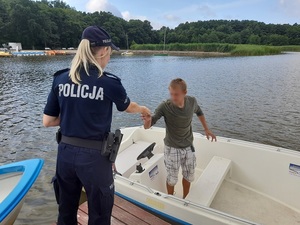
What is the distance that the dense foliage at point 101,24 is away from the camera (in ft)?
230

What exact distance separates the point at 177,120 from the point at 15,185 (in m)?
2.37

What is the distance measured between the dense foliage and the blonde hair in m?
78.8

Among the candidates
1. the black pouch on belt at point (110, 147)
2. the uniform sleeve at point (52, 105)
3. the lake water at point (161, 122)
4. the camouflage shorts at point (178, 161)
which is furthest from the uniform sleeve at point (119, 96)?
the lake water at point (161, 122)

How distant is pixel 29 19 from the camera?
70.3 metres

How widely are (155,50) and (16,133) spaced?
261 ft

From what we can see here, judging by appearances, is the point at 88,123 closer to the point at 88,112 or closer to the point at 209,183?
the point at 88,112

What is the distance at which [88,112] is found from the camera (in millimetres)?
1702

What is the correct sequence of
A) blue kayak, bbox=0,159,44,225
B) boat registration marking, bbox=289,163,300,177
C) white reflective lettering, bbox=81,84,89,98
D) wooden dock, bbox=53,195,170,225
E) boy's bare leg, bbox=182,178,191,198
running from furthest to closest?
boat registration marking, bbox=289,163,300,177 → boy's bare leg, bbox=182,178,191,198 → wooden dock, bbox=53,195,170,225 → blue kayak, bbox=0,159,44,225 → white reflective lettering, bbox=81,84,89,98

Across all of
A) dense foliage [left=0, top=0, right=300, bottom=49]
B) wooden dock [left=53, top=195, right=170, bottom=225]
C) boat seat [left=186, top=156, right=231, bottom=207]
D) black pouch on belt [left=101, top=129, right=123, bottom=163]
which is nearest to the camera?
black pouch on belt [left=101, top=129, right=123, bottom=163]

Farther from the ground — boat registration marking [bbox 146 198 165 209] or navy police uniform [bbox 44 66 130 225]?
navy police uniform [bbox 44 66 130 225]

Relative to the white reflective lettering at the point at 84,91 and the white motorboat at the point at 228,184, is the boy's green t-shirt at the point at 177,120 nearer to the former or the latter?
the white motorboat at the point at 228,184

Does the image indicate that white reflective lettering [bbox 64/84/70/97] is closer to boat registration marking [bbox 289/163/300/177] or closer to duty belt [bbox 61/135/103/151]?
duty belt [bbox 61/135/103/151]

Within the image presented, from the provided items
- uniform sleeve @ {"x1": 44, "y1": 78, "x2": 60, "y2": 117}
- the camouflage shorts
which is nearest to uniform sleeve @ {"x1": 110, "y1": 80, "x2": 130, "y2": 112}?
uniform sleeve @ {"x1": 44, "y1": 78, "x2": 60, "y2": 117}

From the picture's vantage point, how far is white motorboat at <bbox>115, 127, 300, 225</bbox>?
2.92 metres
